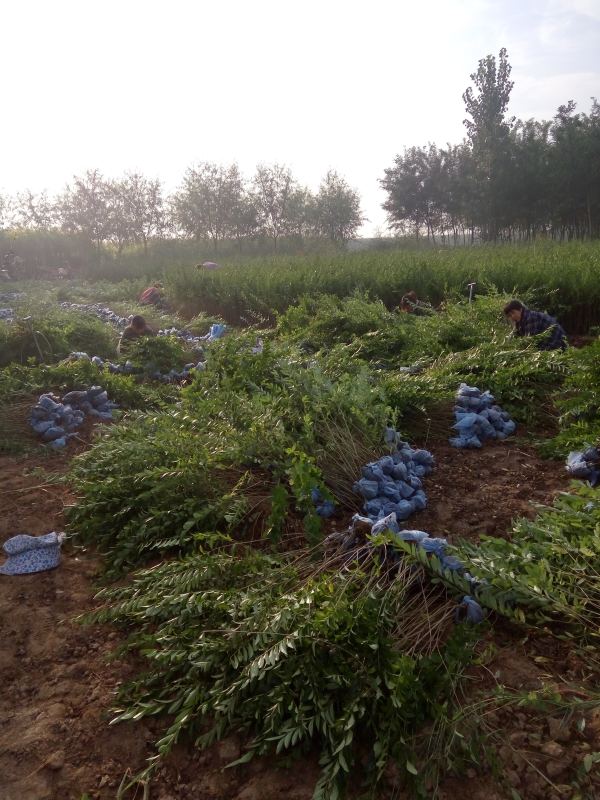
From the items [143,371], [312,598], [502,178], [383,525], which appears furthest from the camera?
[502,178]

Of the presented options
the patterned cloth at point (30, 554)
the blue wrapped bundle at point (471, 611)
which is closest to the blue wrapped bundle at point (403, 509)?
the blue wrapped bundle at point (471, 611)

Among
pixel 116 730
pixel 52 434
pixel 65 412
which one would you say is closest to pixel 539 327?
pixel 65 412

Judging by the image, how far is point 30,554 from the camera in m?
3.13

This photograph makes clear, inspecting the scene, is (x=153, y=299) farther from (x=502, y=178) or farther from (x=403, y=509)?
(x=502, y=178)

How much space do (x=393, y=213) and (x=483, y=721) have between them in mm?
40126

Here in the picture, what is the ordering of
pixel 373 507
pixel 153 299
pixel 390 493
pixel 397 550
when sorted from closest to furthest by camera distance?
pixel 397 550, pixel 373 507, pixel 390 493, pixel 153 299

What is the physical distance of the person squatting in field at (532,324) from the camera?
6.21 m

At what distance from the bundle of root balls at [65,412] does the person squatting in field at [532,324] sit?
14.0ft

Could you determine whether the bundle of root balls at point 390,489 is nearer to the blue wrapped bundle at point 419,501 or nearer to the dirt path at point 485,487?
the blue wrapped bundle at point 419,501

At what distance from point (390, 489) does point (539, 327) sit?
13.3ft

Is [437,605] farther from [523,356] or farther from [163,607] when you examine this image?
[523,356]

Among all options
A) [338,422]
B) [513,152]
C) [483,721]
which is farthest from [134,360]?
[513,152]

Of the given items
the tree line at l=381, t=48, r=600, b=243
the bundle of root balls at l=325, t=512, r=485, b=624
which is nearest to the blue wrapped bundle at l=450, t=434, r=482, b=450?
the bundle of root balls at l=325, t=512, r=485, b=624

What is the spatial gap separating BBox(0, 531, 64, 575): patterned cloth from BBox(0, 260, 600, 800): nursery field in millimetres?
60
